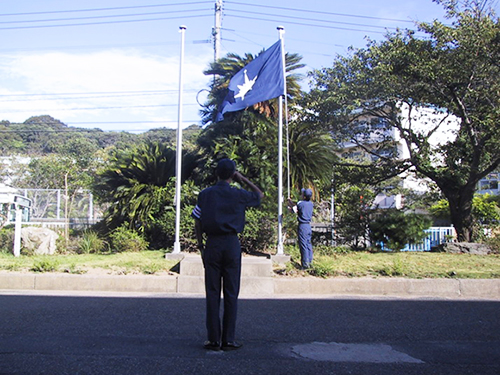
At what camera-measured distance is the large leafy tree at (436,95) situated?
12.0 metres

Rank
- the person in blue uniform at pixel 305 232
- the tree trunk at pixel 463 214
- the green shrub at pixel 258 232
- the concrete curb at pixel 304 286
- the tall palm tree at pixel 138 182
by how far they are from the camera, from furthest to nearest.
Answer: the tree trunk at pixel 463 214 → the tall palm tree at pixel 138 182 → the green shrub at pixel 258 232 → the person in blue uniform at pixel 305 232 → the concrete curb at pixel 304 286

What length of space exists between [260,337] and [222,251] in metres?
1.24

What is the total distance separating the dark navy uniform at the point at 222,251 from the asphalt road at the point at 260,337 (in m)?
0.30

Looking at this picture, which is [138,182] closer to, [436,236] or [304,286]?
[304,286]

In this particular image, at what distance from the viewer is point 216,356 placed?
14.1 ft

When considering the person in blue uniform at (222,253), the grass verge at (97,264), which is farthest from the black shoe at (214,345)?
the grass verge at (97,264)

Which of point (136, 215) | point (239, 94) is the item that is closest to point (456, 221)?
point (239, 94)

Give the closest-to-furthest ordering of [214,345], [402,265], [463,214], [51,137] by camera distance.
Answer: [214,345], [402,265], [463,214], [51,137]

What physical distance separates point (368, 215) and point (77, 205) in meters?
9.51

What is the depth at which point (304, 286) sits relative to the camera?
8.33 m

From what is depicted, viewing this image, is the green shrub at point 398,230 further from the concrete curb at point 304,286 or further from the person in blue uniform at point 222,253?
the person in blue uniform at point 222,253

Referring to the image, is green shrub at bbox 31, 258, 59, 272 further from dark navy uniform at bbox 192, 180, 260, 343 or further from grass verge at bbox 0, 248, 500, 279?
dark navy uniform at bbox 192, 180, 260, 343

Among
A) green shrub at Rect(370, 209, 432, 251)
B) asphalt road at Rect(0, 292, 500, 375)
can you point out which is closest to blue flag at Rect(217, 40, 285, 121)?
green shrub at Rect(370, 209, 432, 251)

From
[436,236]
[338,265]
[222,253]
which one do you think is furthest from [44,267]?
[436,236]
